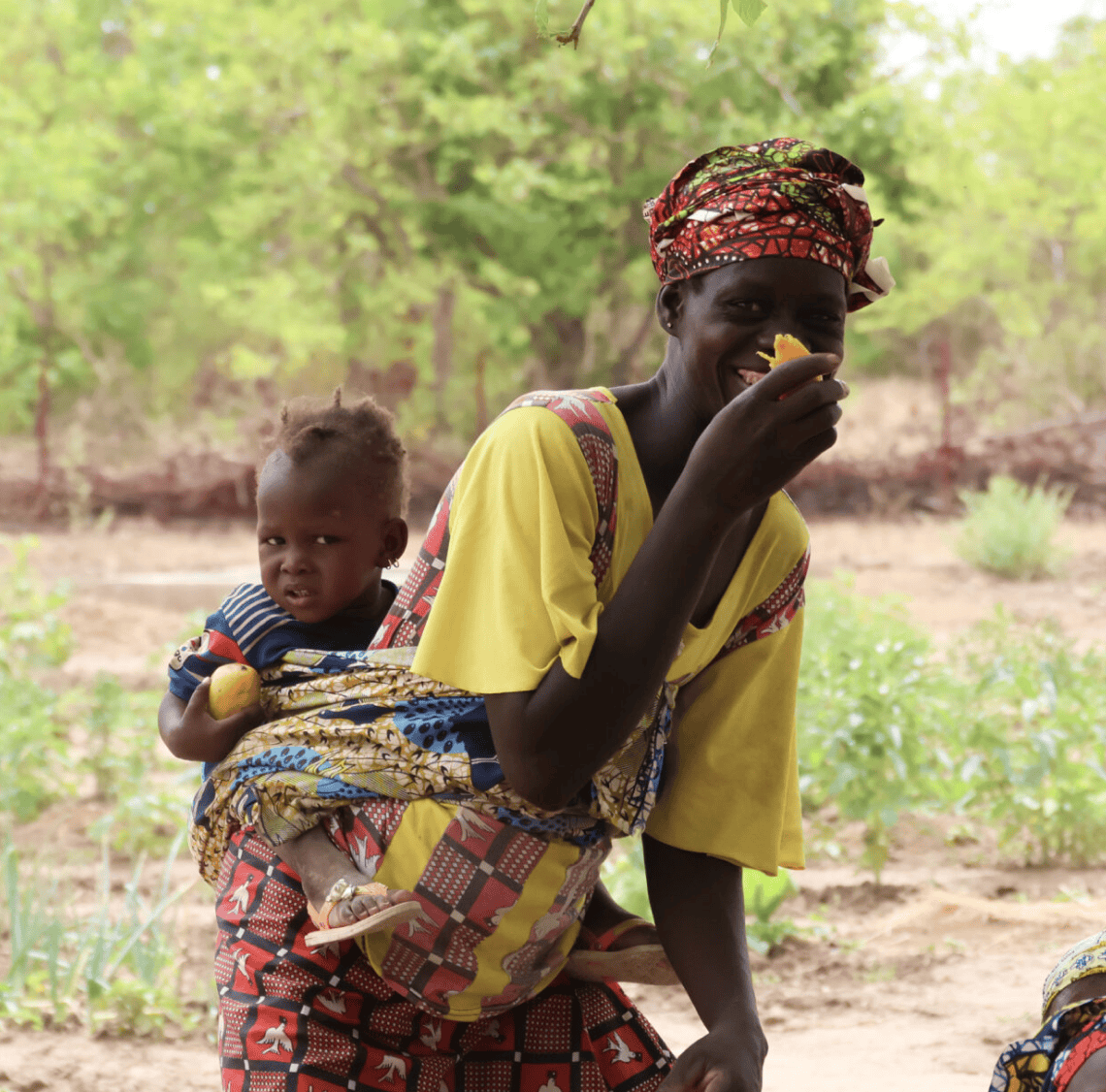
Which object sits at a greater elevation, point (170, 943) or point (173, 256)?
point (173, 256)

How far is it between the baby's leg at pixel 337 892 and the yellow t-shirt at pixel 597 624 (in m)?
0.24

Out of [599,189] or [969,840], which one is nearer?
[969,840]

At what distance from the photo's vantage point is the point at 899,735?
4.24 m

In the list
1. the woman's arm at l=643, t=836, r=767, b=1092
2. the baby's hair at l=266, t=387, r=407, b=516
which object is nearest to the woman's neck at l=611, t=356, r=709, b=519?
the baby's hair at l=266, t=387, r=407, b=516

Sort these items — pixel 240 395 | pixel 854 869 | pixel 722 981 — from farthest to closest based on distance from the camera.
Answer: pixel 240 395
pixel 854 869
pixel 722 981

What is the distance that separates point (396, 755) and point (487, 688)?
20cm

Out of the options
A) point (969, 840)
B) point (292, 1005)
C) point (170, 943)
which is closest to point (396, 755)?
point (292, 1005)

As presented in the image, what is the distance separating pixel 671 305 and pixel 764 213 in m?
0.16

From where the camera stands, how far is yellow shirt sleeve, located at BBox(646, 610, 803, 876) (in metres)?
1.66

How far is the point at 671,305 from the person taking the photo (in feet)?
5.00

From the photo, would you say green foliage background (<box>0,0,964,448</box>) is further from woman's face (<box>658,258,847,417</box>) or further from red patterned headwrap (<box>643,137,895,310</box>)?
woman's face (<box>658,258,847,417</box>)

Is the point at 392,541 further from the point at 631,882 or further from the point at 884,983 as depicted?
the point at 884,983

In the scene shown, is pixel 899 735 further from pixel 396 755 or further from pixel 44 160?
pixel 44 160

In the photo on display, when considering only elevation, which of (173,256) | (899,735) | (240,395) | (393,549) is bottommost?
(899,735)
